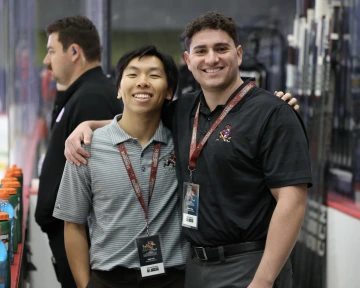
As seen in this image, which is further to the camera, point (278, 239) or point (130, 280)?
point (130, 280)

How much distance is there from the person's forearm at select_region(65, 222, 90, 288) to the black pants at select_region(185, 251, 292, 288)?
1.37 feet

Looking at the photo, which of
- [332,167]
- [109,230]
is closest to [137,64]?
[109,230]

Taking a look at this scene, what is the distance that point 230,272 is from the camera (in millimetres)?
2109

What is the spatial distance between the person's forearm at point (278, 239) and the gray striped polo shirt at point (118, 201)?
0.41 meters

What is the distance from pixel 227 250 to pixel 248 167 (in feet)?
0.90

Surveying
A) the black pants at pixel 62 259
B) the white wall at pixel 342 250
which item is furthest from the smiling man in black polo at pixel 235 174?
the white wall at pixel 342 250

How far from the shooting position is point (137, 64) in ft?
7.66

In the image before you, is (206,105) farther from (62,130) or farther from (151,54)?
(62,130)

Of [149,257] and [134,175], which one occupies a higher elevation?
[134,175]

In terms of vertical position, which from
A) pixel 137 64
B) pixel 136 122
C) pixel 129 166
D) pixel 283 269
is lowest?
pixel 283 269

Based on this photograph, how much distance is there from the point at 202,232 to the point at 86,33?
1.50 meters

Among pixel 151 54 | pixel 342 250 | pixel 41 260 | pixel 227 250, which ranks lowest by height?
pixel 41 260

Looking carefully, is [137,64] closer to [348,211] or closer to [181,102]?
[181,102]

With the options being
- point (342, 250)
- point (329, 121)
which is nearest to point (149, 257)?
point (342, 250)
